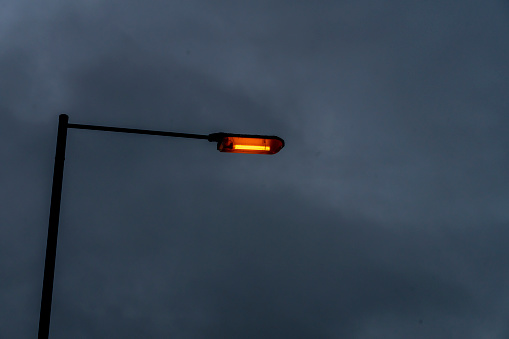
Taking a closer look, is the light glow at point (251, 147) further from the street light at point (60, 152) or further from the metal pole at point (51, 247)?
the metal pole at point (51, 247)

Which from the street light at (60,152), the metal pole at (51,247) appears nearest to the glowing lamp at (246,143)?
the street light at (60,152)

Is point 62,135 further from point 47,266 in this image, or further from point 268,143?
point 268,143

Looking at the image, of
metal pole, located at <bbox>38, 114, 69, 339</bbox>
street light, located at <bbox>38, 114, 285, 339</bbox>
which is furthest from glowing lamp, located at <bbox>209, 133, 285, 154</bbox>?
metal pole, located at <bbox>38, 114, 69, 339</bbox>

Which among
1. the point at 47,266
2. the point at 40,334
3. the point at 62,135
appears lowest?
the point at 40,334

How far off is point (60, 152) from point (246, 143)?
2.56m

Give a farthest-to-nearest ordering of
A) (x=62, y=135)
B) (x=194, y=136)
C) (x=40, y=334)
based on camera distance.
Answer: (x=194, y=136)
(x=62, y=135)
(x=40, y=334)

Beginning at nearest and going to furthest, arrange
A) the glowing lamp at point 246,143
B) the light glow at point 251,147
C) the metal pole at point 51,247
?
1. the metal pole at point 51,247
2. the glowing lamp at point 246,143
3. the light glow at point 251,147

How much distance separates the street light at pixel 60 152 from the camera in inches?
203

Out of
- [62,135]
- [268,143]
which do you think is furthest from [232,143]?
[62,135]

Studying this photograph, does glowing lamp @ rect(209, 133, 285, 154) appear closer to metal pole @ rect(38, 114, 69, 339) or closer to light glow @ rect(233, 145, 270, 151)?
light glow @ rect(233, 145, 270, 151)

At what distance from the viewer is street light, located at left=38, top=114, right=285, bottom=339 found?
516 cm

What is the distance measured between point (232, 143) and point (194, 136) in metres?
0.61

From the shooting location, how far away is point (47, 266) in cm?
532

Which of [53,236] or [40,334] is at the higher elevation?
[53,236]
